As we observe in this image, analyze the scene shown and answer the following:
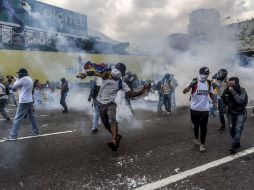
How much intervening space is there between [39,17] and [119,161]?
23.6 meters

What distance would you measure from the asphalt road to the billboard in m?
18.1

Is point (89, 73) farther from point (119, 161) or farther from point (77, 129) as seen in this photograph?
point (77, 129)

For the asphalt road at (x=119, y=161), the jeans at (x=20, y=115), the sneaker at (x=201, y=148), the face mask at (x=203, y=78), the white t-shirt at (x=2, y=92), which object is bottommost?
the asphalt road at (x=119, y=161)

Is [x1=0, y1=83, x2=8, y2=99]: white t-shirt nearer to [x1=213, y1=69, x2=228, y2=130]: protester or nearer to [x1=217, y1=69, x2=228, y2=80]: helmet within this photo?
[x1=213, y1=69, x2=228, y2=130]: protester

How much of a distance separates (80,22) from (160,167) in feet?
95.8

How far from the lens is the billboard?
82.5 ft

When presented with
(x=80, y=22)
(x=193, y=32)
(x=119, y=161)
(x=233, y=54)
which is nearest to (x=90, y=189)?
(x=119, y=161)

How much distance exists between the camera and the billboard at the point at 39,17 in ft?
82.5

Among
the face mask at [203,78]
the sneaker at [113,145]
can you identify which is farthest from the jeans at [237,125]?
the sneaker at [113,145]

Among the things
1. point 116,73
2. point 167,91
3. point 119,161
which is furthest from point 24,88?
point 167,91

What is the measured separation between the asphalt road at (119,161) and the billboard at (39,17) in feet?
59.4

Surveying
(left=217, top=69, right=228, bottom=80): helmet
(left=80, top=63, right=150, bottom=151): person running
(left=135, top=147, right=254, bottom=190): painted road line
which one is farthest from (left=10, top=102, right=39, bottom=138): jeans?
(left=217, top=69, right=228, bottom=80): helmet

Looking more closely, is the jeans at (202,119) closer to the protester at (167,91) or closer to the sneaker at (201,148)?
the sneaker at (201,148)

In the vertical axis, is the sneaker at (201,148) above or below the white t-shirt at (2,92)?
below
